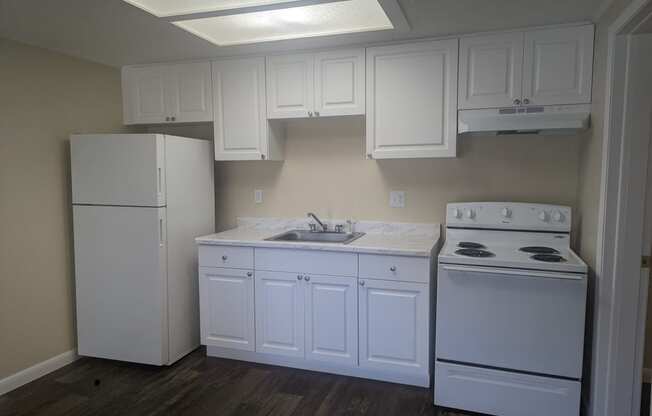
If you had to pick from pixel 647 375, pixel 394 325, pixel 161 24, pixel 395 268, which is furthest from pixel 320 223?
pixel 647 375

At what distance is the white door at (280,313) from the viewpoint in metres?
2.71

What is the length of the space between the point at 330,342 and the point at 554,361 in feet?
4.06

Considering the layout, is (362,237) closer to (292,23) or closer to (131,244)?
(292,23)

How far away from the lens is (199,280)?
2.92 metres

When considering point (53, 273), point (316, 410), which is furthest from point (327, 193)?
point (53, 273)

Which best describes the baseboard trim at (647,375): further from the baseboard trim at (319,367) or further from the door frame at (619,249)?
the baseboard trim at (319,367)

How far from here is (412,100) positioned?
266 cm

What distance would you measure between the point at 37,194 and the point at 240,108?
4.67 ft

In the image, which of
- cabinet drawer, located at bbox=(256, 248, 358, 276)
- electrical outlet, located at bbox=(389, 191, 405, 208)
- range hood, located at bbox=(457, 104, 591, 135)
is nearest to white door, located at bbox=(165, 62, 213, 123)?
cabinet drawer, located at bbox=(256, 248, 358, 276)

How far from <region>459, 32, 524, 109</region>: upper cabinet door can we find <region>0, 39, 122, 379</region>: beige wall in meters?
2.58

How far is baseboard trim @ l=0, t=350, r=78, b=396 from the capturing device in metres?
2.55

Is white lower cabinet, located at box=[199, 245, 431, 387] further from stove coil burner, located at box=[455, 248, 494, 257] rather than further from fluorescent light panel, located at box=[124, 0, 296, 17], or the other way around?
fluorescent light panel, located at box=[124, 0, 296, 17]

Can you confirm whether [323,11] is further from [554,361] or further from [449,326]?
[554,361]

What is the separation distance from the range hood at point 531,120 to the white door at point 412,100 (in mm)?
176
